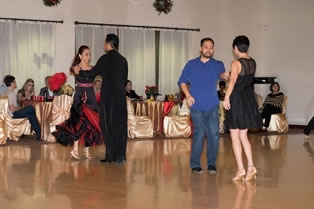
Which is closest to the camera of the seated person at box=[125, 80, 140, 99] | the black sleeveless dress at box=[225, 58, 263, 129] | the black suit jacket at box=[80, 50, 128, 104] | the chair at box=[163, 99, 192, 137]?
the black sleeveless dress at box=[225, 58, 263, 129]

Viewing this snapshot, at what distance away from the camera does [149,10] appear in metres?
16.3

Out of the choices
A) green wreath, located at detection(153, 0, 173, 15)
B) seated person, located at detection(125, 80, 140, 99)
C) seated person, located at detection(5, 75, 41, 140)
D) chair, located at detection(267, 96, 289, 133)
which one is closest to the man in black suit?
seated person, located at detection(5, 75, 41, 140)

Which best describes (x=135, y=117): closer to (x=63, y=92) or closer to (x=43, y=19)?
(x=63, y=92)

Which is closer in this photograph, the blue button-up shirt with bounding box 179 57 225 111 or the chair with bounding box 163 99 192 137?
the blue button-up shirt with bounding box 179 57 225 111

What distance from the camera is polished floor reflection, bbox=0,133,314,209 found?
5.83 meters

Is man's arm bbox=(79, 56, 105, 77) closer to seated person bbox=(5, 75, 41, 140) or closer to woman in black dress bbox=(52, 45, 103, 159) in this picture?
woman in black dress bbox=(52, 45, 103, 159)

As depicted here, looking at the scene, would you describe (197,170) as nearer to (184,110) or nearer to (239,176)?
(239,176)

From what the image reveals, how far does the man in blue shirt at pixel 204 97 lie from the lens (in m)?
7.75

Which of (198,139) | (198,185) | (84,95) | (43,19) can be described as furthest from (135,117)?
(198,185)

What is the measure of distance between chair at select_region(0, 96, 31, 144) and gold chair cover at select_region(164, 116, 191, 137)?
110 inches

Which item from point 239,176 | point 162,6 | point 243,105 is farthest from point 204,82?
point 162,6

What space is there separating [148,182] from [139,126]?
638 cm

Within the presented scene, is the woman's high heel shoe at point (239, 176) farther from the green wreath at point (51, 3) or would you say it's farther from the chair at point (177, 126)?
the green wreath at point (51, 3)

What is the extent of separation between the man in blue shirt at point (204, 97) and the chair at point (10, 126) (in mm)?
5043
